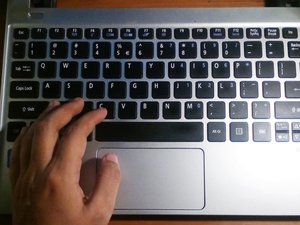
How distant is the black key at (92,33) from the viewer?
0.56m

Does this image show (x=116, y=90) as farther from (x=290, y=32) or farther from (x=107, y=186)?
(x=290, y=32)

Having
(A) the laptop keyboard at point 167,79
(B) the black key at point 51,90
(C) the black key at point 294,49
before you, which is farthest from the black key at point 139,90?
(C) the black key at point 294,49

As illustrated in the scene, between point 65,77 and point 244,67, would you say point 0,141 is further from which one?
point 244,67

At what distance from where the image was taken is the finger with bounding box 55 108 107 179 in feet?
1.60

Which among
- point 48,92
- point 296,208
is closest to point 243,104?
point 296,208

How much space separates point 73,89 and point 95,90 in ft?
0.10

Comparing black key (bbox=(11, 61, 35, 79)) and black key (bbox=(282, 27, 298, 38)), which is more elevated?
black key (bbox=(282, 27, 298, 38))

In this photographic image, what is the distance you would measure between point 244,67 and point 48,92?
273 millimetres

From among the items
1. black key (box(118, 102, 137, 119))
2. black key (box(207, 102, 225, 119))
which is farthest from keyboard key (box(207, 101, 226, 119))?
black key (box(118, 102, 137, 119))

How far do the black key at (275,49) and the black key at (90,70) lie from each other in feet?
0.78

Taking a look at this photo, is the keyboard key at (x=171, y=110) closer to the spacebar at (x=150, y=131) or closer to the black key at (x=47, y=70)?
the spacebar at (x=150, y=131)

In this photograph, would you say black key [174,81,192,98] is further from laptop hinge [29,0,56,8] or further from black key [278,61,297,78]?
laptop hinge [29,0,56,8]

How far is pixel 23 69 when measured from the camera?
0.55m

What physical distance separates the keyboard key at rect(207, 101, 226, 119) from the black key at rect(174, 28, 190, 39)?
0.34 feet
